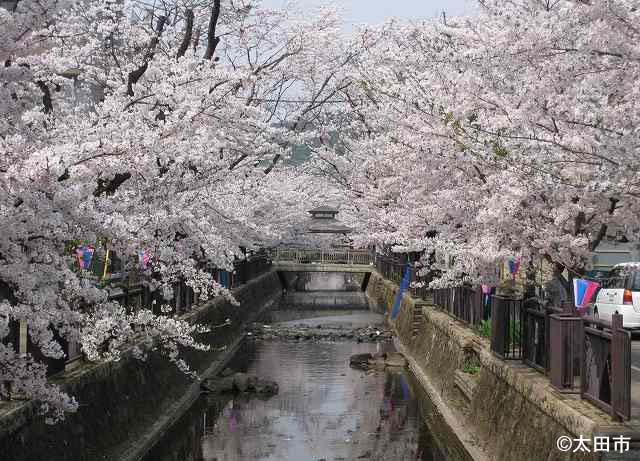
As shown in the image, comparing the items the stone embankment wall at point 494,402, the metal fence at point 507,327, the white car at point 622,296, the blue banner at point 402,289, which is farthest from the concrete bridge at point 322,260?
the metal fence at point 507,327

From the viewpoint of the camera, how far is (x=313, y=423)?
17188 mm

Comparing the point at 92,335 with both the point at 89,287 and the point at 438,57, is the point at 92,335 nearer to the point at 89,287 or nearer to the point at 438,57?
the point at 89,287

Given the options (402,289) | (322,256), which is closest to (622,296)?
(402,289)

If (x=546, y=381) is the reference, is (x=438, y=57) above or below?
above

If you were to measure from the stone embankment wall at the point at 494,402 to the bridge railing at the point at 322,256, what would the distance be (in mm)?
32171

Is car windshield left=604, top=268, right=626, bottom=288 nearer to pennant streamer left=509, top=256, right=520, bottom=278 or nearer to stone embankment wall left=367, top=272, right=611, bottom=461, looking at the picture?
stone embankment wall left=367, top=272, right=611, bottom=461

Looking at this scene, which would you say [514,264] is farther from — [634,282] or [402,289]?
[402,289]

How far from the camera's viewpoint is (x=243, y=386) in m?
20.3

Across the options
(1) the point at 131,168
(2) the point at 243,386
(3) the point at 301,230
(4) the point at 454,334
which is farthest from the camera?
(3) the point at 301,230

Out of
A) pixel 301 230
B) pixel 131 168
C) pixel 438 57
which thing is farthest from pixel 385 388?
pixel 301 230

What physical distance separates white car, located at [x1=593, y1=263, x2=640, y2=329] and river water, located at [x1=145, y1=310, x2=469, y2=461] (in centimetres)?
557

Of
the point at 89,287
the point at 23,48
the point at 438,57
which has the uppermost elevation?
the point at 438,57

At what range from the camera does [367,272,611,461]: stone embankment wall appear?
374 inches

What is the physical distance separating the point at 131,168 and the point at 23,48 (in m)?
1.58
